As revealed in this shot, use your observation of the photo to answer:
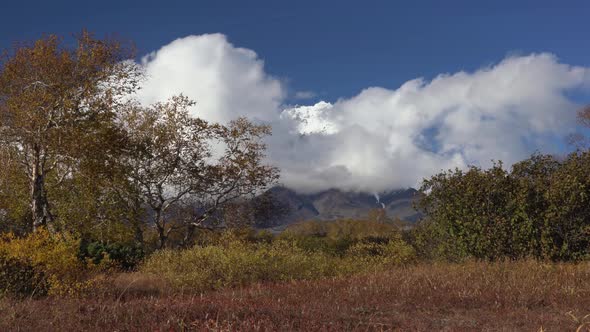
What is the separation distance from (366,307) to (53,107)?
15781 mm

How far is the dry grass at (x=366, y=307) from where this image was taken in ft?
20.5

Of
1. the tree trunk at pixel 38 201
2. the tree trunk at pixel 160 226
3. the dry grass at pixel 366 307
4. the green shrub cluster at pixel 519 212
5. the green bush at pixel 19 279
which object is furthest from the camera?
the tree trunk at pixel 160 226

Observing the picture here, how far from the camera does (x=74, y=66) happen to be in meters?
19.4

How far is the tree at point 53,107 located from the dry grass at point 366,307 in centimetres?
970

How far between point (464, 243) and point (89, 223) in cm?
1595

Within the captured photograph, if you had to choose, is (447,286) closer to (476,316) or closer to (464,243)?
(476,316)

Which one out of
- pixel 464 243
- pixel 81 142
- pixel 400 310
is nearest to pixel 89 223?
Answer: pixel 81 142

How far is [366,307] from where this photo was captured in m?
7.75

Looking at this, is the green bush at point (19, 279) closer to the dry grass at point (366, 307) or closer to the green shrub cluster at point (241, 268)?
the dry grass at point (366, 307)

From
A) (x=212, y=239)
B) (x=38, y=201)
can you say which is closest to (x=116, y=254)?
(x=38, y=201)

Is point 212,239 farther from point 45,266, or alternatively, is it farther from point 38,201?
point 45,266

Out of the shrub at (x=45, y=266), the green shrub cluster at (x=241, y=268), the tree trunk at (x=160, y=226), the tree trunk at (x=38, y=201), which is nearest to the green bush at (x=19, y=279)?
the shrub at (x=45, y=266)

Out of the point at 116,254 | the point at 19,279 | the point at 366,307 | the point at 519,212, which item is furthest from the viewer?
the point at 116,254

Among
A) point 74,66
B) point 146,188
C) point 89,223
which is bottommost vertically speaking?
point 89,223
